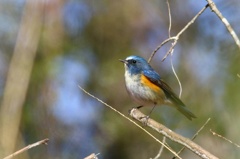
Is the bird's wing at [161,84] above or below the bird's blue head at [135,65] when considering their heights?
below

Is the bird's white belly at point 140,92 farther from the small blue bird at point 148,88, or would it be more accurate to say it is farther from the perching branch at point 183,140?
the perching branch at point 183,140

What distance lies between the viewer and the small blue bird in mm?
5785

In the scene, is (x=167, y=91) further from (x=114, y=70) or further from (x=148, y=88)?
(x=114, y=70)

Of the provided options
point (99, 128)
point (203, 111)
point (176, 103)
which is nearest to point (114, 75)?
point (99, 128)

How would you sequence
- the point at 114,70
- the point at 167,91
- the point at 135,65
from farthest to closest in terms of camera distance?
the point at 114,70, the point at 135,65, the point at 167,91

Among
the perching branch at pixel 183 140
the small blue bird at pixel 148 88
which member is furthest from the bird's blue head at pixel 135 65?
the perching branch at pixel 183 140

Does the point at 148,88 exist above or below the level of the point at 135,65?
below

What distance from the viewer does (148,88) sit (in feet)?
19.1

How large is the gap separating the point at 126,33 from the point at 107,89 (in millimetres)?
959

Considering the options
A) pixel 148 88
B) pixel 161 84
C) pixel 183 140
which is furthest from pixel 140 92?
pixel 183 140

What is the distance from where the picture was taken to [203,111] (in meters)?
8.45

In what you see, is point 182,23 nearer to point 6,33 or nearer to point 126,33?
point 126,33

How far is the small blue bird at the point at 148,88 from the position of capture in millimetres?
5785

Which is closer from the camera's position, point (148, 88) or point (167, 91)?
point (148, 88)
